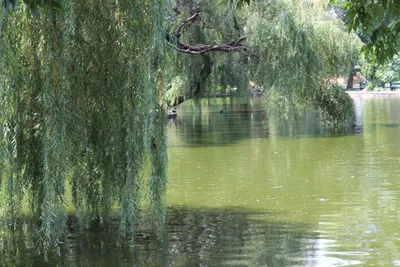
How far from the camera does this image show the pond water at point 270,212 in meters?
7.79

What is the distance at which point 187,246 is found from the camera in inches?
327

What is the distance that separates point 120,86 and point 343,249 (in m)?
3.18

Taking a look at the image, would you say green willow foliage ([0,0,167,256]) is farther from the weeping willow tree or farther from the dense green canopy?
the weeping willow tree

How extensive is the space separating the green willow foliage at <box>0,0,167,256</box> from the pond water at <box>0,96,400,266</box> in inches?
24.1

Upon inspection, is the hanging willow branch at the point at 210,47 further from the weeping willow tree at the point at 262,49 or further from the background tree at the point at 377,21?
the background tree at the point at 377,21

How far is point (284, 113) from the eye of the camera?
1802 cm

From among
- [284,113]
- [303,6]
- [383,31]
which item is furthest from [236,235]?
[303,6]

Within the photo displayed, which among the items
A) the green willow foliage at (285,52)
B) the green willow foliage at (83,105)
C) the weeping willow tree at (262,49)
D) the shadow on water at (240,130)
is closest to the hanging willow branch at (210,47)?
the weeping willow tree at (262,49)

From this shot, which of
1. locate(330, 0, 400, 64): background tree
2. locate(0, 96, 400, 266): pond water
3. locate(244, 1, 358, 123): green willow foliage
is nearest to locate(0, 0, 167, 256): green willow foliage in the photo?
locate(0, 96, 400, 266): pond water

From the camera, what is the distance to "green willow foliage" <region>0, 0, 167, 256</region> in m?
7.07

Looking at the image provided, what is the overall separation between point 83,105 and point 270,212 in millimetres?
3777

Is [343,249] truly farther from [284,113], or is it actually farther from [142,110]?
[284,113]

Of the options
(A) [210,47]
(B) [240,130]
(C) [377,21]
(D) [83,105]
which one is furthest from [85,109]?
(B) [240,130]

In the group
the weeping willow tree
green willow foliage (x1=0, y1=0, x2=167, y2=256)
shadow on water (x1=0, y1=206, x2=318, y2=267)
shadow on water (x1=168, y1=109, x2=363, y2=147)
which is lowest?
shadow on water (x1=0, y1=206, x2=318, y2=267)
